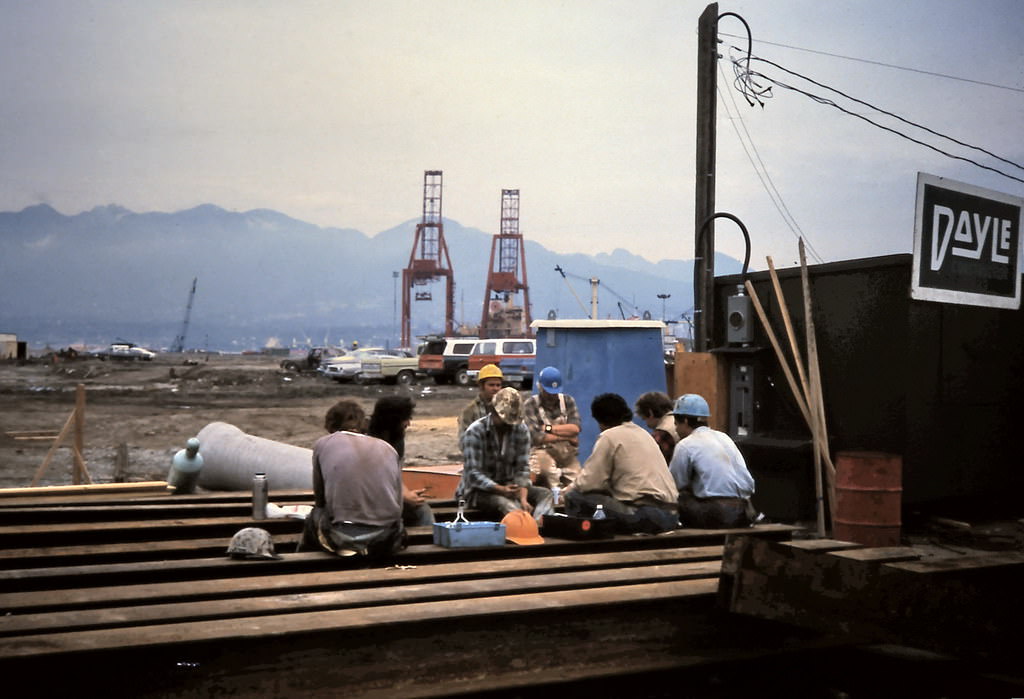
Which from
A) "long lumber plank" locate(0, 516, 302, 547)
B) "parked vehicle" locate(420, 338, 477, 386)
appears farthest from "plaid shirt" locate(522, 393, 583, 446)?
"parked vehicle" locate(420, 338, 477, 386)

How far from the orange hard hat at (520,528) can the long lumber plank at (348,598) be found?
0.74 m

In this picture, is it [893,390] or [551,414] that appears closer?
[551,414]

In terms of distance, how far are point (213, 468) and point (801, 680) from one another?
28.2 feet

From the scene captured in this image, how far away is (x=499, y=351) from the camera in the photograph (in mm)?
36750

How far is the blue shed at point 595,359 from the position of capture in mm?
12266

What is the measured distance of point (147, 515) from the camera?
7.07 metres

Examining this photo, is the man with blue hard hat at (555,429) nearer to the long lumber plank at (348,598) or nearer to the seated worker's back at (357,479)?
the seated worker's back at (357,479)

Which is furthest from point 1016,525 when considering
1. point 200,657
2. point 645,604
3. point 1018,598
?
point 200,657

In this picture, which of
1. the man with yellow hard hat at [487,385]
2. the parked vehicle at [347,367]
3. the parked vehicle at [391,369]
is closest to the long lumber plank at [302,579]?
the man with yellow hard hat at [487,385]

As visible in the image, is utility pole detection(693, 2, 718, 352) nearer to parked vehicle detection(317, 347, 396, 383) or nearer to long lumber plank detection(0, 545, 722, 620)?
long lumber plank detection(0, 545, 722, 620)

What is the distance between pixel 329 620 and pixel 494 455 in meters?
3.11

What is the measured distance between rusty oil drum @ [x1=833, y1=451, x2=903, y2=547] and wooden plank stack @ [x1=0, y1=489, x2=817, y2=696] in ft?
11.4

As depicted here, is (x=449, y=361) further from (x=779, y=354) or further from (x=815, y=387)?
(x=815, y=387)

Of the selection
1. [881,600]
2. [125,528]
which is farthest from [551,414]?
[881,600]
